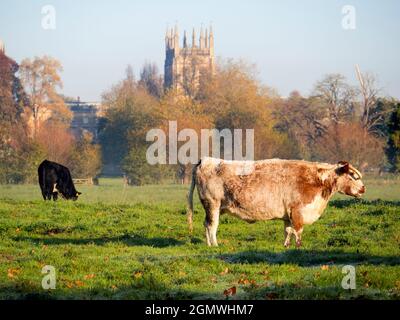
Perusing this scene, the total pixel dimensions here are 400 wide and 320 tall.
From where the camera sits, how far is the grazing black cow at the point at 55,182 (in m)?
35.9

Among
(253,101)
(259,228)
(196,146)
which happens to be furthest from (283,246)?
(253,101)

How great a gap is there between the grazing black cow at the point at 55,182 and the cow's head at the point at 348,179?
19.0 meters

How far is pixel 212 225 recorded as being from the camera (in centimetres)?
1873

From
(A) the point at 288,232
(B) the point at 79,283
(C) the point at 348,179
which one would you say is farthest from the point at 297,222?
(B) the point at 79,283

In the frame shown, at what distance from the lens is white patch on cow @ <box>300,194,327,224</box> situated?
18703 mm

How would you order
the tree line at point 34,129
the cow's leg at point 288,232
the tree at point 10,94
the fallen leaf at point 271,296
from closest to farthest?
the fallen leaf at point 271,296
the cow's leg at point 288,232
the tree line at point 34,129
the tree at point 10,94

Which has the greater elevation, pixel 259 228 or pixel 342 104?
pixel 342 104

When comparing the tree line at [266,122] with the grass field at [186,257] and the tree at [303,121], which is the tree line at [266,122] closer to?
the tree at [303,121]

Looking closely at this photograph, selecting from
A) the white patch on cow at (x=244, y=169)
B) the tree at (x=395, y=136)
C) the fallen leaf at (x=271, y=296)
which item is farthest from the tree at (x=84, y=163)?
the fallen leaf at (x=271, y=296)

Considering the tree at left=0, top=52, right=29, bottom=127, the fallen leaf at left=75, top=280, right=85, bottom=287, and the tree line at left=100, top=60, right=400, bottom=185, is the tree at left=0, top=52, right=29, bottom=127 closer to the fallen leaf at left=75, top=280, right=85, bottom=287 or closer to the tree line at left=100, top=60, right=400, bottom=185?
the tree line at left=100, top=60, right=400, bottom=185

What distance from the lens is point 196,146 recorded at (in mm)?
71312

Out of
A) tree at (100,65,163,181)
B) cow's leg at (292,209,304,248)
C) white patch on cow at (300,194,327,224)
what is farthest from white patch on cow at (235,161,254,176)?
tree at (100,65,163,181)
